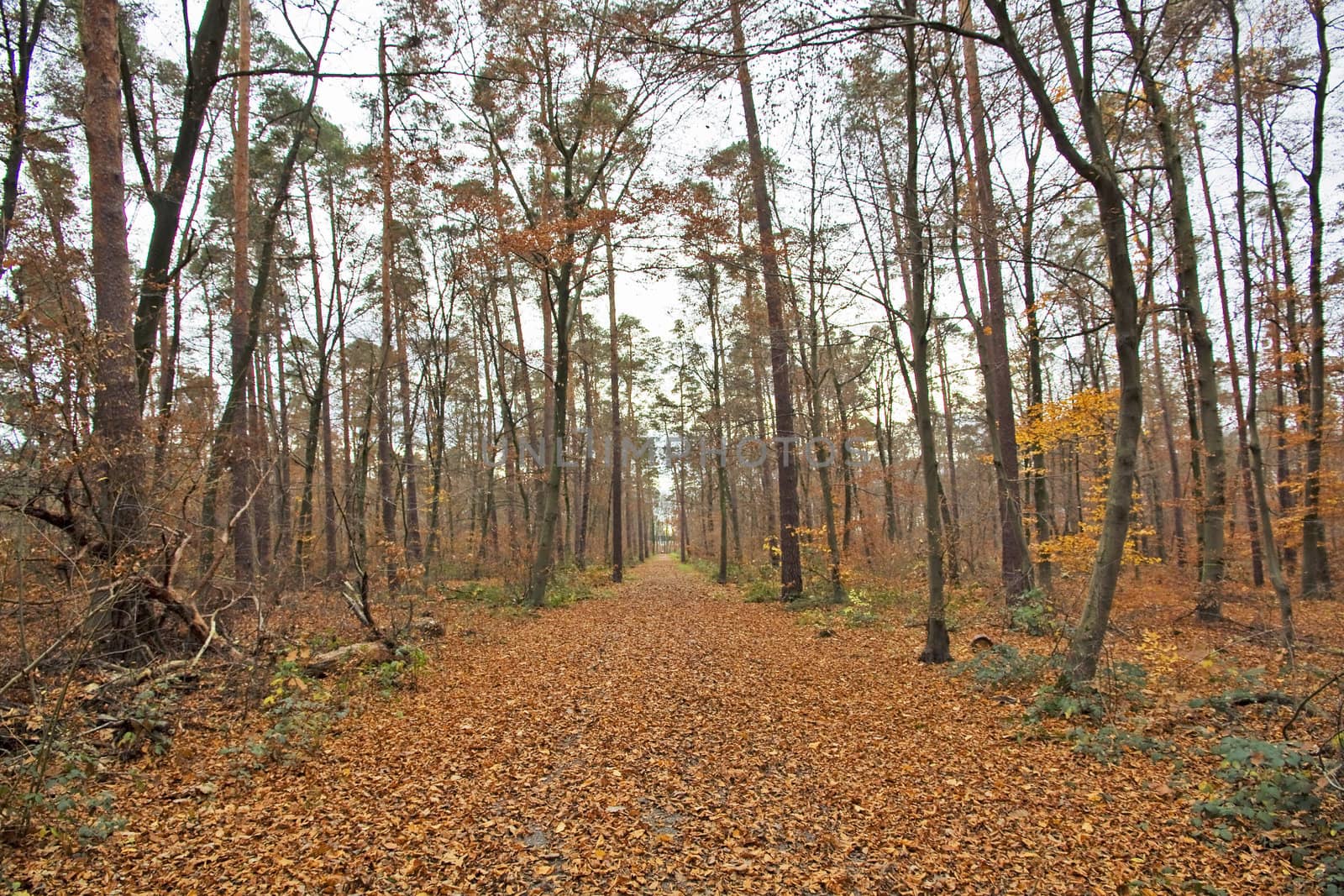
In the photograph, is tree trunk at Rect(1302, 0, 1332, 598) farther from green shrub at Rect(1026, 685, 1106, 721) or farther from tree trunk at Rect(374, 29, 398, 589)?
tree trunk at Rect(374, 29, 398, 589)

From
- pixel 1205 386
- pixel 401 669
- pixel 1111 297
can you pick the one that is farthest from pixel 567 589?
pixel 1205 386

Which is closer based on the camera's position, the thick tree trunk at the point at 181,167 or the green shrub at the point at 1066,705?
the green shrub at the point at 1066,705

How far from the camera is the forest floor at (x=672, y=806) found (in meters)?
2.58

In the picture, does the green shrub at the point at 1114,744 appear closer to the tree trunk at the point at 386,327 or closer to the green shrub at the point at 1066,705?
the green shrub at the point at 1066,705

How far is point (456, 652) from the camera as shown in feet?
24.4

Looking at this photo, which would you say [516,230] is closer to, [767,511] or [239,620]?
[239,620]

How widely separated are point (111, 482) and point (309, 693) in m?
2.28

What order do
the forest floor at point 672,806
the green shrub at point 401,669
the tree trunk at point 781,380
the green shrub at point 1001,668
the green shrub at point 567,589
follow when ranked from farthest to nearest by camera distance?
the green shrub at point 567,589 < the tree trunk at point 781,380 < the green shrub at point 401,669 < the green shrub at point 1001,668 < the forest floor at point 672,806

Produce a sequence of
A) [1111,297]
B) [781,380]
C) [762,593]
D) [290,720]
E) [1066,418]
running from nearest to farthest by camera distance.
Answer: [290,720] → [1111,297] → [1066,418] → [781,380] → [762,593]

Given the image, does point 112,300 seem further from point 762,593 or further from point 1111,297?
point 762,593

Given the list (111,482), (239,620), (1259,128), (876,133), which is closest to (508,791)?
(111,482)

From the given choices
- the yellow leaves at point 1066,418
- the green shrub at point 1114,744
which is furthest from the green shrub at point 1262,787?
the yellow leaves at point 1066,418

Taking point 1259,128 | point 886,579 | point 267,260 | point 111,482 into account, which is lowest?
point 886,579

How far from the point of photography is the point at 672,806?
3.30 m
